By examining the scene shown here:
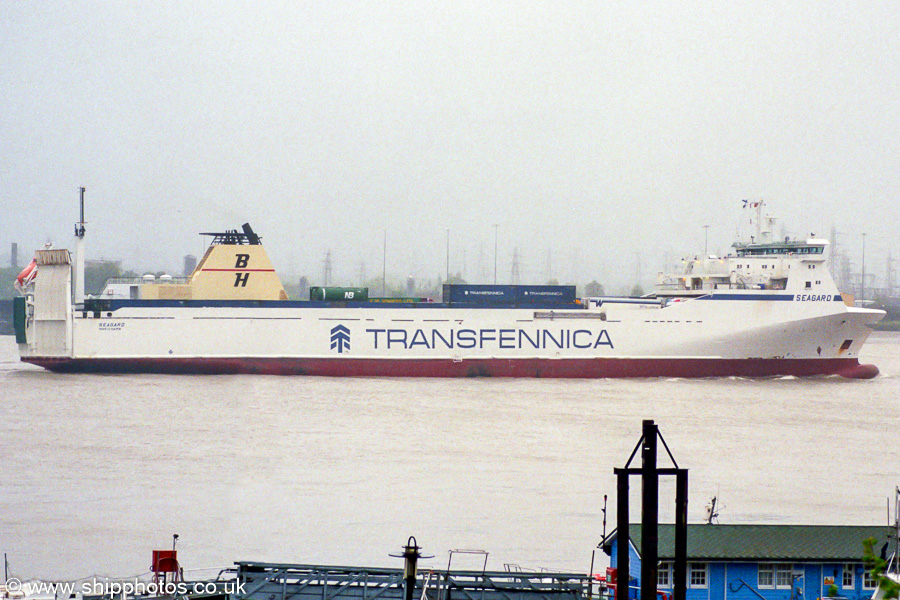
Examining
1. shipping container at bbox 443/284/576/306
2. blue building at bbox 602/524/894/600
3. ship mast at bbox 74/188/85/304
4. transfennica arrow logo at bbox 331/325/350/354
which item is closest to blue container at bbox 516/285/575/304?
shipping container at bbox 443/284/576/306

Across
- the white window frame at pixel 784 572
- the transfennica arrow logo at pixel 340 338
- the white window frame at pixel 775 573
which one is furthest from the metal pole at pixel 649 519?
the transfennica arrow logo at pixel 340 338

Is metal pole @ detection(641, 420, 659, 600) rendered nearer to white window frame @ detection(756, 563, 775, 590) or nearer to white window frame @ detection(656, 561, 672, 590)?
white window frame @ detection(656, 561, 672, 590)

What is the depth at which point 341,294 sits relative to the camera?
1046 inches

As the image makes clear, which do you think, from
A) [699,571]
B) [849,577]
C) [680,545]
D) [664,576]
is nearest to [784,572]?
[849,577]

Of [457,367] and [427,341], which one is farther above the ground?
[427,341]

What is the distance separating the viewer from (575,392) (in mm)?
22250

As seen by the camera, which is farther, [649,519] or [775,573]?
[775,573]

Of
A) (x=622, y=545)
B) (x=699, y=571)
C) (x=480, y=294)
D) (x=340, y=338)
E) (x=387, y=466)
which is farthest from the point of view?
(x=480, y=294)

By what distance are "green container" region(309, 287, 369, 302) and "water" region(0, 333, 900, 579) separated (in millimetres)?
4214

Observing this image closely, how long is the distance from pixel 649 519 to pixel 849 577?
2208 mm

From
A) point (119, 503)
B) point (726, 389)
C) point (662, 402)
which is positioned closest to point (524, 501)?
point (119, 503)

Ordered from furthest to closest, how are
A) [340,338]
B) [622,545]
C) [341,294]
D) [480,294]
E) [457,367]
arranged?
1. [341,294]
2. [480,294]
3. [457,367]
4. [340,338]
5. [622,545]

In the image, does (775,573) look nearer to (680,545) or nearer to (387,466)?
(680,545)

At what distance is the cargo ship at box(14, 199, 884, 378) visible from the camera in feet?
82.3
